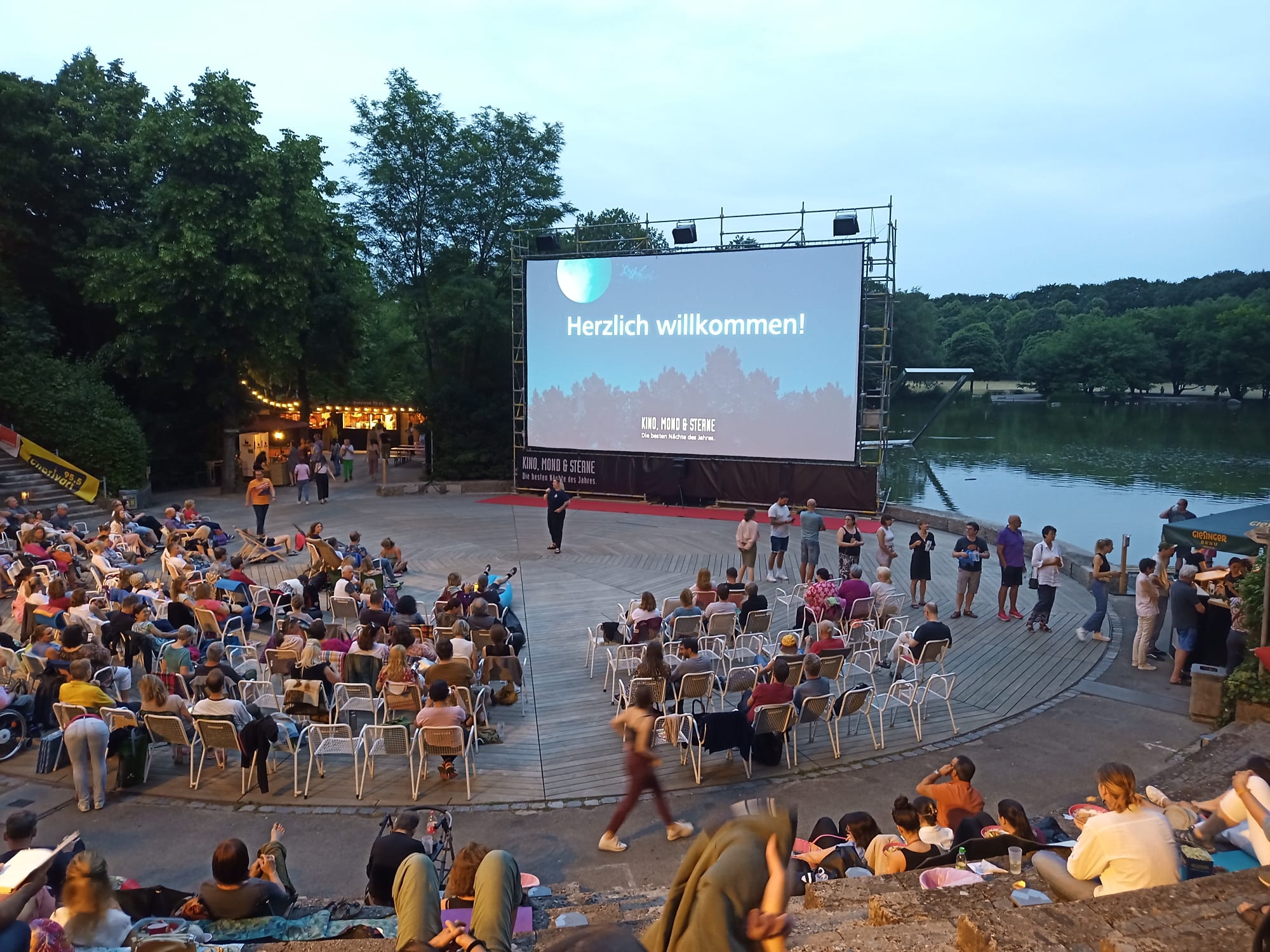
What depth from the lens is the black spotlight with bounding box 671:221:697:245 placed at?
760 inches

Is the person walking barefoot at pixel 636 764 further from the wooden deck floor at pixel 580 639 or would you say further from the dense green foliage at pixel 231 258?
the dense green foliage at pixel 231 258

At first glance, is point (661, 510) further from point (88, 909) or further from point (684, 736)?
point (88, 909)

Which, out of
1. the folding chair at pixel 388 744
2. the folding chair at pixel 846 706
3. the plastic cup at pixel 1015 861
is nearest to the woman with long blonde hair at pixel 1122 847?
the plastic cup at pixel 1015 861

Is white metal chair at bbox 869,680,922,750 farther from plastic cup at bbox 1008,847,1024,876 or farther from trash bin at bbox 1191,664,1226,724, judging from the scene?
plastic cup at bbox 1008,847,1024,876

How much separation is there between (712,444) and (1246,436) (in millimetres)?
46953

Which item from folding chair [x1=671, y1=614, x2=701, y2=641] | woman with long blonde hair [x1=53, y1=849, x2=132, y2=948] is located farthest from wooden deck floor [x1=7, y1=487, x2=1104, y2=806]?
woman with long blonde hair [x1=53, y1=849, x2=132, y2=948]

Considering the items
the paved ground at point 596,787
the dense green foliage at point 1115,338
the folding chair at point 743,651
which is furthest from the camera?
the dense green foliage at point 1115,338

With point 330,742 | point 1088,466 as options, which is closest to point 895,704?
point 330,742

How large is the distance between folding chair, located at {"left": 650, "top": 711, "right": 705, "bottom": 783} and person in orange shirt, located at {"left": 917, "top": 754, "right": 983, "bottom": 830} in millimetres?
1912

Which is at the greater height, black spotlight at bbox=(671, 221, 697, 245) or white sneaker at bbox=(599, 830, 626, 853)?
black spotlight at bbox=(671, 221, 697, 245)

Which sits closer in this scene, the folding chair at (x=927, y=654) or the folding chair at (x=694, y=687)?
the folding chair at (x=694, y=687)

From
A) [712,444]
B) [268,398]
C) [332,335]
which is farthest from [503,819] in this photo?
[268,398]

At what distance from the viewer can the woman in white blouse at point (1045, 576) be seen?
34.8 feet

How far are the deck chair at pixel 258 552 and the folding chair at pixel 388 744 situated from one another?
8.72m
